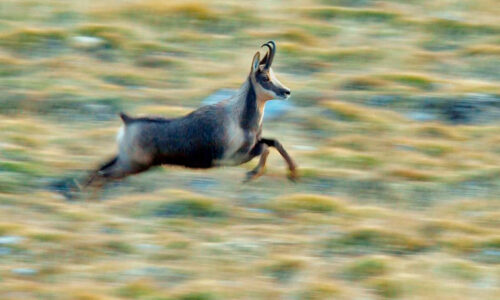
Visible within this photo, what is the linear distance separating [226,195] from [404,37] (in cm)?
486

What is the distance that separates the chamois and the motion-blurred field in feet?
0.73

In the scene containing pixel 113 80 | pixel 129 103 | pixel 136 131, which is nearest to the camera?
pixel 136 131

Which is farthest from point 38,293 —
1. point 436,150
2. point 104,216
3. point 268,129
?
point 436,150

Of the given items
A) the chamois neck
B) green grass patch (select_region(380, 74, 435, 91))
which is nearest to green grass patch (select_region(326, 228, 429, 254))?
the chamois neck

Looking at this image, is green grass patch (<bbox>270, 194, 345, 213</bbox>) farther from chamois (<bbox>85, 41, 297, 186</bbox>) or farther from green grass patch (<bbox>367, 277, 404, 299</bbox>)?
green grass patch (<bbox>367, 277, 404, 299</bbox>)

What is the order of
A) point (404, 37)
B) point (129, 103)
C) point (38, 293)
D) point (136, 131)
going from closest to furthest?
point (38, 293), point (136, 131), point (129, 103), point (404, 37)

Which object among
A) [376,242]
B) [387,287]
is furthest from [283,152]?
[387,287]

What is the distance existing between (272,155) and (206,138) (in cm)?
104

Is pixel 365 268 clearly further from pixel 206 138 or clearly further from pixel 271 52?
pixel 271 52

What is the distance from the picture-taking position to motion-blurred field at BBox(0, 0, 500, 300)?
6859 millimetres

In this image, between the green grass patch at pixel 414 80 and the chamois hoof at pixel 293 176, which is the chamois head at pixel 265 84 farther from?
the green grass patch at pixel 414 80

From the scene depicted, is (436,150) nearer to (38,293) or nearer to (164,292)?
(164,292)

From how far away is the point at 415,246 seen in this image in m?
7.37

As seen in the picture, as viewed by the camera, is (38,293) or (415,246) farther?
(415,246)
